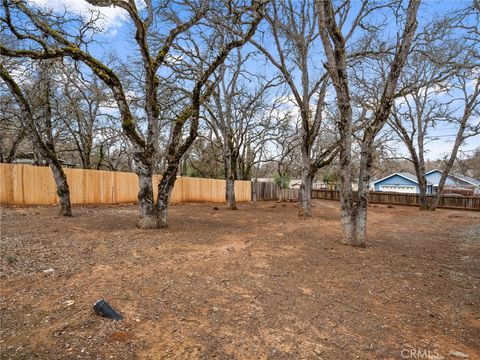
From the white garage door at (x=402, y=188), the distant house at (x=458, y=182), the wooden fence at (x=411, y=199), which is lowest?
the wooden fence at (x=411, y=199)

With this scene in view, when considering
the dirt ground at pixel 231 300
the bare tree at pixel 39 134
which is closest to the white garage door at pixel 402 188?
the dirt ground at pixel 231 300

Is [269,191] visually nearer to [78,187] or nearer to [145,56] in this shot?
[78,187]

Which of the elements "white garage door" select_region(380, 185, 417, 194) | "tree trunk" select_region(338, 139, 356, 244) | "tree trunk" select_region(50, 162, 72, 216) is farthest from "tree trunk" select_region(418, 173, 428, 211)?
"tree trunk" select_region(50, 162, 72, 216)

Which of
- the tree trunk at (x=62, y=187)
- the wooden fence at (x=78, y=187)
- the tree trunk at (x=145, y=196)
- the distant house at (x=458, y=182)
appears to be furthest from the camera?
the distant house at (x=458, y=182)

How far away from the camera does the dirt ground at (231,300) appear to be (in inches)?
94.5

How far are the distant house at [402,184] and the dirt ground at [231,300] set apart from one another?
31.2 meters

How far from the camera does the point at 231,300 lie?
3.25 meters

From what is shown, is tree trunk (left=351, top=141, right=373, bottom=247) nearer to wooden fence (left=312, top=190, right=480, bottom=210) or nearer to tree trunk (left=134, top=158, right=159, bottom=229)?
tree trunk (left=134, top=158, right=159, bottom=229)

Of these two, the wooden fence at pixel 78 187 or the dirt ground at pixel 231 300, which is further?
the wooden fence at pixel 78 187

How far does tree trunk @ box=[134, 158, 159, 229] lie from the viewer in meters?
7.08

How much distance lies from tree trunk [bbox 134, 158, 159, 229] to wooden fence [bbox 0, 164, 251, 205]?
754 centimetres

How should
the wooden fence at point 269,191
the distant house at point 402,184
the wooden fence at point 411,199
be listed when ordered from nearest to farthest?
the wooden fence at point 411,199 → the wooden fence at point 269,191 → the distant house at point 402,184

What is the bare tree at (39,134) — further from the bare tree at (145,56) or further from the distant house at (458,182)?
the distant house at (458,182)

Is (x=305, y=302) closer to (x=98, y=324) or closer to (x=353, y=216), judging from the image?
(x=98, y=324)
